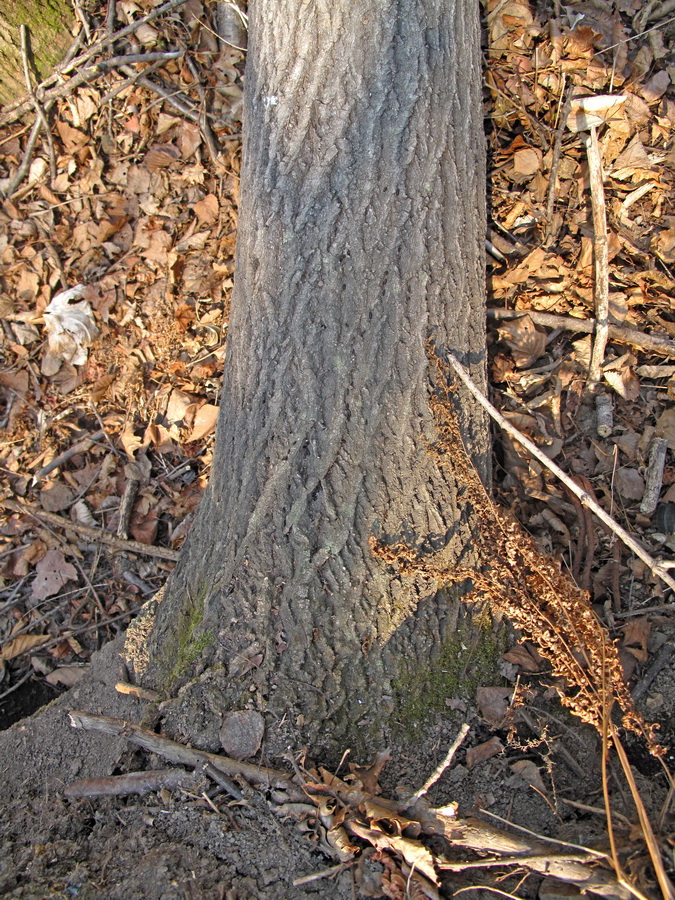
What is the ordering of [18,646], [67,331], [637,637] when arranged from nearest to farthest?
1. [637,637]
2. [18,646]
3. [67,331]

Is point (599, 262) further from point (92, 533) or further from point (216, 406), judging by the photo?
point (92, 533)

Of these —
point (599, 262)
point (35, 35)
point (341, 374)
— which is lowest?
point (341, 374)

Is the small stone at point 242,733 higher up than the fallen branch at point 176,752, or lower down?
higher up

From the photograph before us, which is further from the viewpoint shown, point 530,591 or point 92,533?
point 92,533

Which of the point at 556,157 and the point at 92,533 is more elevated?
the point at 556,157

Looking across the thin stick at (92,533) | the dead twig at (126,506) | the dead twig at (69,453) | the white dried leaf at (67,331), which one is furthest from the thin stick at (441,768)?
the white dried leaf at (67,331)

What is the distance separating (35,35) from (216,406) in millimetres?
2185

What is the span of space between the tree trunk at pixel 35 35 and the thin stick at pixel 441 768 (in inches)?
145

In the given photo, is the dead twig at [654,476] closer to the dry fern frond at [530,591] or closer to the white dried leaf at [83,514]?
the dry fern frond at [530,591]

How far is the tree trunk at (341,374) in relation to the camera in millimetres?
1847

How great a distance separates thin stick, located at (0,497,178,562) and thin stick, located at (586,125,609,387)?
1.95m

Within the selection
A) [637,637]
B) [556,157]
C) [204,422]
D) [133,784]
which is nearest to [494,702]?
[637,637]

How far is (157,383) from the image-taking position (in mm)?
2932

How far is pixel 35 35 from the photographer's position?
312 centimetres
